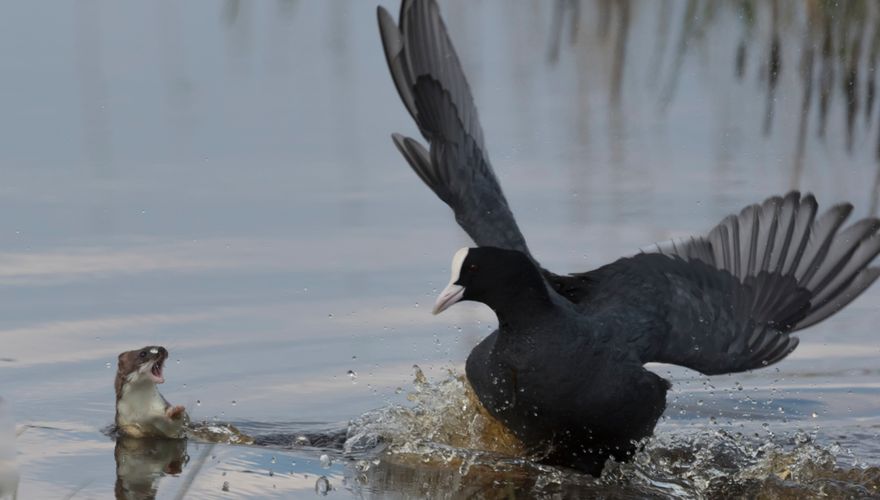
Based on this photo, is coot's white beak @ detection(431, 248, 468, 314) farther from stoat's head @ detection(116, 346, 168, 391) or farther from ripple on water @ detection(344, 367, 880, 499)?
stoat's head @ detection(116, 346, 168, 391)

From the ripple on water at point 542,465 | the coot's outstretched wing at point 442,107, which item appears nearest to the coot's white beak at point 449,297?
the ripple on water at point 542,465

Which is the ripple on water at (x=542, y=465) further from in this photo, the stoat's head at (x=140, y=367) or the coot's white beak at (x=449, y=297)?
the stoat's head at (x=140, y=367)

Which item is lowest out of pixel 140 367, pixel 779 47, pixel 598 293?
pixel 140 367

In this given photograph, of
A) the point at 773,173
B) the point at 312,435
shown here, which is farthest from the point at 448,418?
the point at 773,173

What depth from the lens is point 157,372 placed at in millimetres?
4852

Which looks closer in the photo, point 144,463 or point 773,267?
point 144,463

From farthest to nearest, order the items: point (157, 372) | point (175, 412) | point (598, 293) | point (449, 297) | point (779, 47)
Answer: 1. point (779, 47)
2. point (598, 293)
3. point (157, 372)
4. point (175, 412)
5. point (449, 297)

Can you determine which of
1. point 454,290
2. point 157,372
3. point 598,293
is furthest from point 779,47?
point 157,372

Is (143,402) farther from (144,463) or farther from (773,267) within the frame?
(773,267)

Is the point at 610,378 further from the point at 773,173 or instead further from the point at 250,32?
the point at 250,32

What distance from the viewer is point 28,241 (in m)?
6.07

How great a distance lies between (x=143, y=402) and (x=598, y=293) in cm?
143

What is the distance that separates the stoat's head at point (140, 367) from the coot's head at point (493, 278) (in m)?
0.94

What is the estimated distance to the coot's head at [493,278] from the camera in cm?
452
